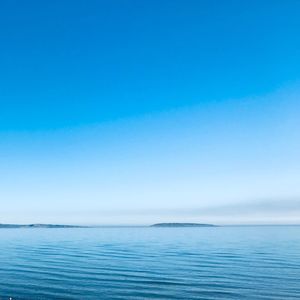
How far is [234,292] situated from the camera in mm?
52375

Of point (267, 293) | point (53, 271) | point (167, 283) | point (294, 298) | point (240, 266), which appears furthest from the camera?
point (240, 266)

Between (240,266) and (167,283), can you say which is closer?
(167,283)

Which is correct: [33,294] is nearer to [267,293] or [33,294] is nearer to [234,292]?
[234,292]

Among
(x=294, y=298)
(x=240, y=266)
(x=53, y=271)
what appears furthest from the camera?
(x=240, y=266)

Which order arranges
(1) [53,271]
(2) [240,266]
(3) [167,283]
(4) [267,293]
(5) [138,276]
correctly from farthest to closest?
(2) [240,266] → (1) [53,271] → (5) [138,276] → (3) [167,283] → (4) [267,293]

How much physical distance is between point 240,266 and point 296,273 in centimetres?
1330

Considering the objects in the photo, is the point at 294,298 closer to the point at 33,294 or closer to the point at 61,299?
the point at 61,299

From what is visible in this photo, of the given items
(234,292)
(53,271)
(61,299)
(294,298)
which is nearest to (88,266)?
(53,271)

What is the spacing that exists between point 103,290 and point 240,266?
35.2 m

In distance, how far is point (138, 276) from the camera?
66188 mm

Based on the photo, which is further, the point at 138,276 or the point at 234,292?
the point at 138,276

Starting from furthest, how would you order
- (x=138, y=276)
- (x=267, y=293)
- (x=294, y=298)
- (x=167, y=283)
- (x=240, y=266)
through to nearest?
(x=240, y=266)
(x=138, y=276)
(x=167, y=283)
(x=267, y=293)
(x=294, y=298)

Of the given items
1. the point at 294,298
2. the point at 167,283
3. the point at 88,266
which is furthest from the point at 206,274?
the point at 88,266

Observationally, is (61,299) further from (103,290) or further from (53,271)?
(53,271)
